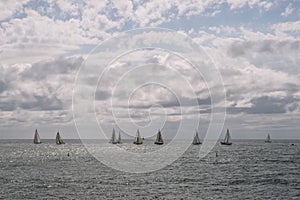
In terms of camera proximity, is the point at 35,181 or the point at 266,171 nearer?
the point at 35,181

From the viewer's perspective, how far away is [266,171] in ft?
365

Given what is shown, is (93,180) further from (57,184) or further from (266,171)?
(266,171)

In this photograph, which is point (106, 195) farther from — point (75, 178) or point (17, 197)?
point (75, 178)

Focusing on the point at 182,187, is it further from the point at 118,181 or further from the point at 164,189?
the point at 118,181

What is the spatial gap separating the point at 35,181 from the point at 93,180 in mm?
12070

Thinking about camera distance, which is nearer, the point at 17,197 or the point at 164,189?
Result: the point at 17,197

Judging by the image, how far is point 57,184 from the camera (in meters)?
84.1

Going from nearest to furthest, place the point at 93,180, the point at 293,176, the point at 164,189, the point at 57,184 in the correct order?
1. the point at 164,189
2. the point at 57,184
3. the point at 93,180
4. the point at 293,176

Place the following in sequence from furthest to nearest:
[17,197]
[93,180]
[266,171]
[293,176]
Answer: [266,171]
[293,176]
[93,180]
[17,197]

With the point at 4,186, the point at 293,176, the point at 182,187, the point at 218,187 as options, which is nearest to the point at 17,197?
the point at 4,186

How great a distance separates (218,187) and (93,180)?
2668cm

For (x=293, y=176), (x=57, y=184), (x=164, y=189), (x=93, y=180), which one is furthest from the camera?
(x=293, y=176)

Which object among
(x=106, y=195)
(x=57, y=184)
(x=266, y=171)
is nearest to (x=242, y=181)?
(x=266, y=171)

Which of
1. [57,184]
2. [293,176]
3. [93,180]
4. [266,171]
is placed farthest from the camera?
[266,171]
